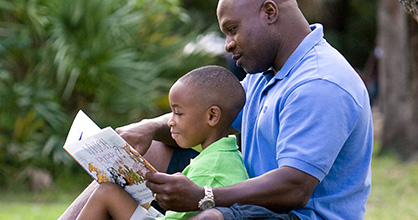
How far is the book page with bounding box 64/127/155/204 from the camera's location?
8.07ft

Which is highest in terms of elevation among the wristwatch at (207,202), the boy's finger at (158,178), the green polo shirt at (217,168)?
the boy's finger at (158,178)

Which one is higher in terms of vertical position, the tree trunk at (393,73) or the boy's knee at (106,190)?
the boy's knee at (106,190)

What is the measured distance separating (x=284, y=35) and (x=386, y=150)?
23.5ft

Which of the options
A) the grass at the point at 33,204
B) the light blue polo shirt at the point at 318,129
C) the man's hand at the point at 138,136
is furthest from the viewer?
the grass at the point at 33,204

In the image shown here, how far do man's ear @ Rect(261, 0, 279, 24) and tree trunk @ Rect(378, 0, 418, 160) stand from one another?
6574 millimetres

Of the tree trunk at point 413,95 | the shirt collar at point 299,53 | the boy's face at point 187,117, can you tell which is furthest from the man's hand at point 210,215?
the tree trunk at point 413,95

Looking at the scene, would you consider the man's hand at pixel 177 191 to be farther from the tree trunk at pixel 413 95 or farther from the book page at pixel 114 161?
the tree trunk at pixel 413 95

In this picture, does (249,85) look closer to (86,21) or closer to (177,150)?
(177,150)

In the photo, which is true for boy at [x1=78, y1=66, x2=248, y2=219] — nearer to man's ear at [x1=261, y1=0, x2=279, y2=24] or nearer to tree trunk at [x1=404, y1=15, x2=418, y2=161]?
man's ear at [x1=261, y1=0, x2=279, y2=24]

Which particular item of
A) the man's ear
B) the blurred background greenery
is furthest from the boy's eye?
the blurred background greenery

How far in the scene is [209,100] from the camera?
2777 millimetres

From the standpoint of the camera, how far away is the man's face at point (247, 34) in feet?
8.88

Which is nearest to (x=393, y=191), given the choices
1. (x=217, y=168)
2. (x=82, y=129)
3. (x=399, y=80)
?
(x=399, y=80)

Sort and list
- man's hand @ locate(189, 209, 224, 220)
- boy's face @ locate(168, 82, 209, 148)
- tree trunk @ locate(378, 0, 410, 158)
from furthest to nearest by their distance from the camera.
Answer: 1. tree trunk @ locate(378, 0, 410, 158)
2. boy's face @ locate(168, 82, 209, 148)
3. man's hand @ locate(189, 209, 224, 220)
